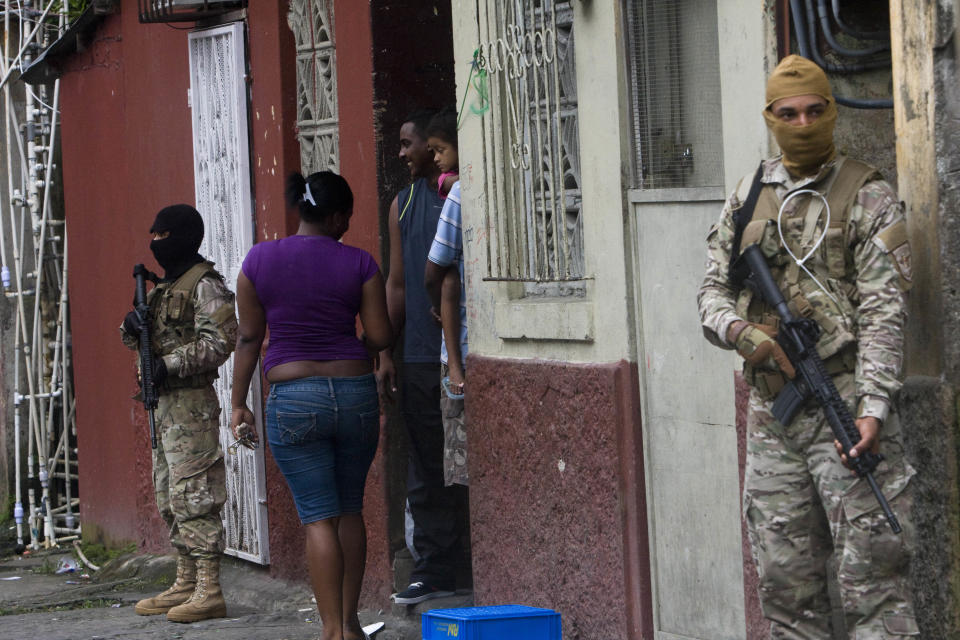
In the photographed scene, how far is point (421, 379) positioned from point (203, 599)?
5.43 feet

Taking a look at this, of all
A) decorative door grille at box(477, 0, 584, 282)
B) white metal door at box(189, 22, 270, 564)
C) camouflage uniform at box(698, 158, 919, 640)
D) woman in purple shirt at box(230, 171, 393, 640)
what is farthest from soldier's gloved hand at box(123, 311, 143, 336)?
camouflage uniform at box(698, 158, 919, 640)

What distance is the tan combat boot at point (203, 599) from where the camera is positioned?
7.62 metres

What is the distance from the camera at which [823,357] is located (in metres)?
4.31

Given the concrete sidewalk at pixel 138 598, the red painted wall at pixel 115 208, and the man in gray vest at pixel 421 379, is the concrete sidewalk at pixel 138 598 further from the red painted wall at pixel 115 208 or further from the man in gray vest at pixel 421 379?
the red painted wall at pixel 115 208

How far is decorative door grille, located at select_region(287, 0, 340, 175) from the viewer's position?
7.82 meters

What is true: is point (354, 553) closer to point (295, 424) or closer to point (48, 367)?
point (295, 424)

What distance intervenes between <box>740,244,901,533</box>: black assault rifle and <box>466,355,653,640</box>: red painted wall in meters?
1.51

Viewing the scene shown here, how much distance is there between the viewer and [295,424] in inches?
238

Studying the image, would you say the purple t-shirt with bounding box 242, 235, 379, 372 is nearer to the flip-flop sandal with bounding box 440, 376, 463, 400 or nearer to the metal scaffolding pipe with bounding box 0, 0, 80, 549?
the flip-flop sandal with bounding box 440, 376, 463, 400

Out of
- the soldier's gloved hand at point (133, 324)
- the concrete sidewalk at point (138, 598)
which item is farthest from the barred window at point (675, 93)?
the soldier's gloved hand at point (133, 324)

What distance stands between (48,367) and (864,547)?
27.5 feet

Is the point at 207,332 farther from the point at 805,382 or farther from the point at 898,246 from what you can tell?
the point at 898,246

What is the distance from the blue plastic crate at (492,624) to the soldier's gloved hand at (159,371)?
228cm

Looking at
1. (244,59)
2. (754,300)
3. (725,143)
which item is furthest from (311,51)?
(754,300)
